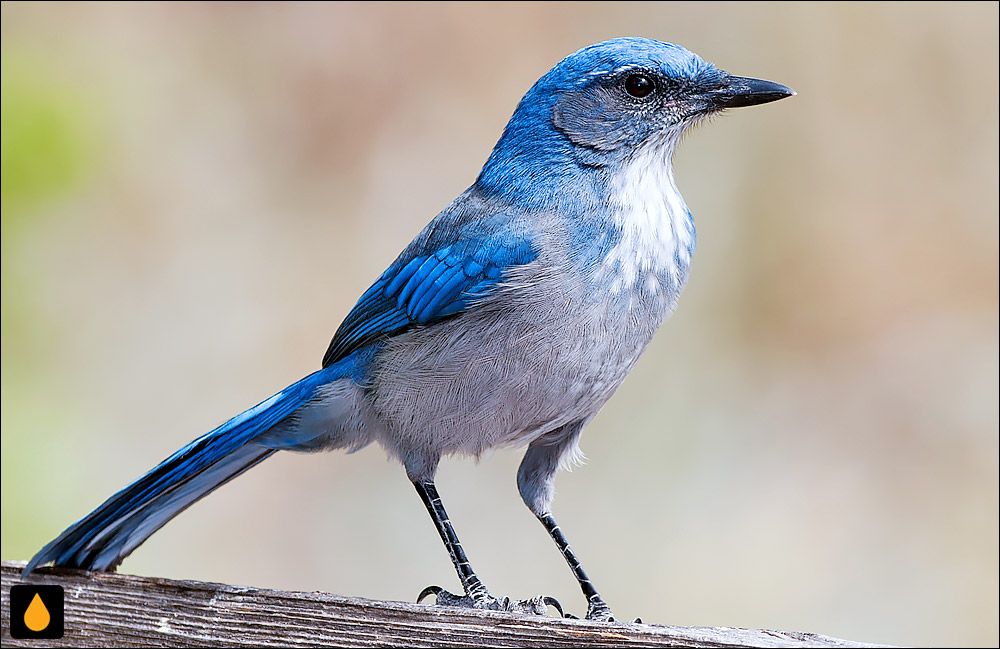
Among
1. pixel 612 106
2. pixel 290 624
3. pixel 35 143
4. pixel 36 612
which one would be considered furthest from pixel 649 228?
pixel 35 143

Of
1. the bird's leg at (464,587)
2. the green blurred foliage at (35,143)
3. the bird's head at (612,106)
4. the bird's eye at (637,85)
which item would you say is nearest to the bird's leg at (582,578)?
the bird's leg at (464,587)

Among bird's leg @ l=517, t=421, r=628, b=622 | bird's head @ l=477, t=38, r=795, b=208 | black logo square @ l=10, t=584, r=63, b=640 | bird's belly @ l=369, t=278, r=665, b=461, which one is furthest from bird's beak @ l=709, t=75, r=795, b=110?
black logo square @ l=10, t=584, r=63, b=640

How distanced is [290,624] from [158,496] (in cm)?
49

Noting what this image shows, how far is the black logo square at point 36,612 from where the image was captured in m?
2.55

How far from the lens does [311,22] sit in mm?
4699

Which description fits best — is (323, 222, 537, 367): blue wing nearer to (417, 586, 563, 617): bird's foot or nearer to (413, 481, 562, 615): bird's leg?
(413, 481, 562, 615): bird's leg

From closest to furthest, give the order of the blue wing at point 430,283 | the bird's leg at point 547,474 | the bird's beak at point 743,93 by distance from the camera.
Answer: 1. the blue wing at point 430,283
2. the bird's beak at point 743,93
3. the bird's leg at point 547,474

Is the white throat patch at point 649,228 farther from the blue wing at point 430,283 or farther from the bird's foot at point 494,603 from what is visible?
Result: the bird's foot at point 494,603

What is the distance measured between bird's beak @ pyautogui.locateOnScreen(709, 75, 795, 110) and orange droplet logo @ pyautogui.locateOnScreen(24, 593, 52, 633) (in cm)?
194

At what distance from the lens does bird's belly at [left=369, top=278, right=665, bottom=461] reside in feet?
8.28

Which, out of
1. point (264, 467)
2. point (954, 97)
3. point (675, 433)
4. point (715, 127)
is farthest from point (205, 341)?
point (954, 97)

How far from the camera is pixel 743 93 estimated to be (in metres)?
2.76

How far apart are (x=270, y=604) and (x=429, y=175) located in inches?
95.9

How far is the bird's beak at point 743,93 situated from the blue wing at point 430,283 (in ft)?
2.02
